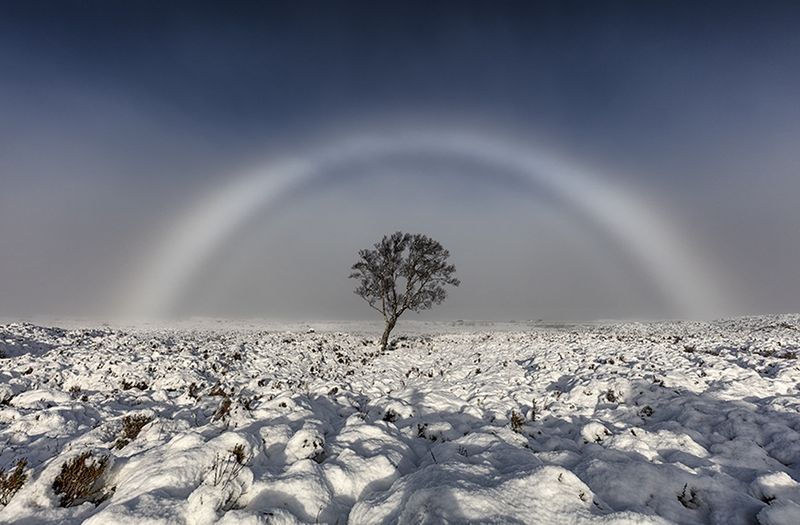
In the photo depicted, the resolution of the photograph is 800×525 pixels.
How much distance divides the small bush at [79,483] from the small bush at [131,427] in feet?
4.20

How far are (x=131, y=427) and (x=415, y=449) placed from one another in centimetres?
507

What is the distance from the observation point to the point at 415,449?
573cm

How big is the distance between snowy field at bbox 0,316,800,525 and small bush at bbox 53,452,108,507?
18 mm

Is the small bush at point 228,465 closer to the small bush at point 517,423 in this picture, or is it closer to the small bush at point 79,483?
the small bush at point 79,483

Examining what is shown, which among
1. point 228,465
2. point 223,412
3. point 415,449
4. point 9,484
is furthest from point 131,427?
point 415,449

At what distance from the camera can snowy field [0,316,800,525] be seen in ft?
11.6

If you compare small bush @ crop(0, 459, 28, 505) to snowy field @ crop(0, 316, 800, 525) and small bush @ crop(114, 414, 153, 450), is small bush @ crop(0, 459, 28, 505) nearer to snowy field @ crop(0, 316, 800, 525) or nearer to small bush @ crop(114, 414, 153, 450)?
snowy field @ crop(0, 316, 800, 525)

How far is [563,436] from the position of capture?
651 centimetres

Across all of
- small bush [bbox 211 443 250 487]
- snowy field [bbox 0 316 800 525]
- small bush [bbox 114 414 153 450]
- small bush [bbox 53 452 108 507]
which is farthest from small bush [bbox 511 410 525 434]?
small bush [bbox 114 414 153 450]

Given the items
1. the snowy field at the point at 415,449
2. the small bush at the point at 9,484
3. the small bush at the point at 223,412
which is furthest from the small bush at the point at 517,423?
the small bush at the point at 9,484

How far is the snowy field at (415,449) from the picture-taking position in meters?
3.52

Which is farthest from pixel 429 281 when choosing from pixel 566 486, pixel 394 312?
pixel 566 486

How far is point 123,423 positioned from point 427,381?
8.49 m

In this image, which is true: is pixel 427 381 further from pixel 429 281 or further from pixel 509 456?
pixel 429 281
